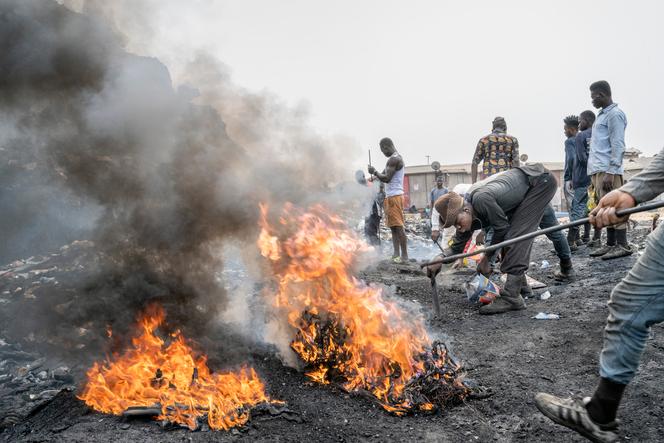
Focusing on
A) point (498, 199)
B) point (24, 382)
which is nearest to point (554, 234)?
point (498, 199)

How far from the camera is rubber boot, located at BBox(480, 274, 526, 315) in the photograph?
219 inches

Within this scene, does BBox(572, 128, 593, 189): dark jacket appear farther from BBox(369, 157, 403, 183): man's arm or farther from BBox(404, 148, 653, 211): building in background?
BBox(404, 148, 653, 211): building in background

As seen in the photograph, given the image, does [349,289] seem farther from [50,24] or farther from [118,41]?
[50,24]

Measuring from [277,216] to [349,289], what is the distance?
120 centimetres

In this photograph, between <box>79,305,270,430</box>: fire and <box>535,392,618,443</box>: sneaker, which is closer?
<box>535,392,618,443</box>: sneaker

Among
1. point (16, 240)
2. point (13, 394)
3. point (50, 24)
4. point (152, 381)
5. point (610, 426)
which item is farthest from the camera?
point (16, 240)

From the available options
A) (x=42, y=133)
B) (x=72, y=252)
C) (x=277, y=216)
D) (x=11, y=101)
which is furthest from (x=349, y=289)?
(x=72, y=252)

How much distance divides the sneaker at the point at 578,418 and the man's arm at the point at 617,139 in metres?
5.25

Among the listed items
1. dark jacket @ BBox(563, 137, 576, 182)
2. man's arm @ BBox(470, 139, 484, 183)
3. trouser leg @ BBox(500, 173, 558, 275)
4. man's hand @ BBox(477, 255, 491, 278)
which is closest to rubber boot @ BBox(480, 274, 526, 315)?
trouser leg @ BBox(500, 173, 558, 275)

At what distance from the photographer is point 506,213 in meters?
5.48

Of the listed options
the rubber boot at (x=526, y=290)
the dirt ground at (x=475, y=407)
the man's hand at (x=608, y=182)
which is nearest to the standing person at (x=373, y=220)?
the rubber boot at (x=526, y=290)

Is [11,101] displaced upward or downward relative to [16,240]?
upward

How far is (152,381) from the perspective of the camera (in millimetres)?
3574

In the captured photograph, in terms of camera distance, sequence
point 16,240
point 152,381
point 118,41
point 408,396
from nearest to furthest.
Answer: point 408,396
point 152,381
point 118,41
point 16,240
